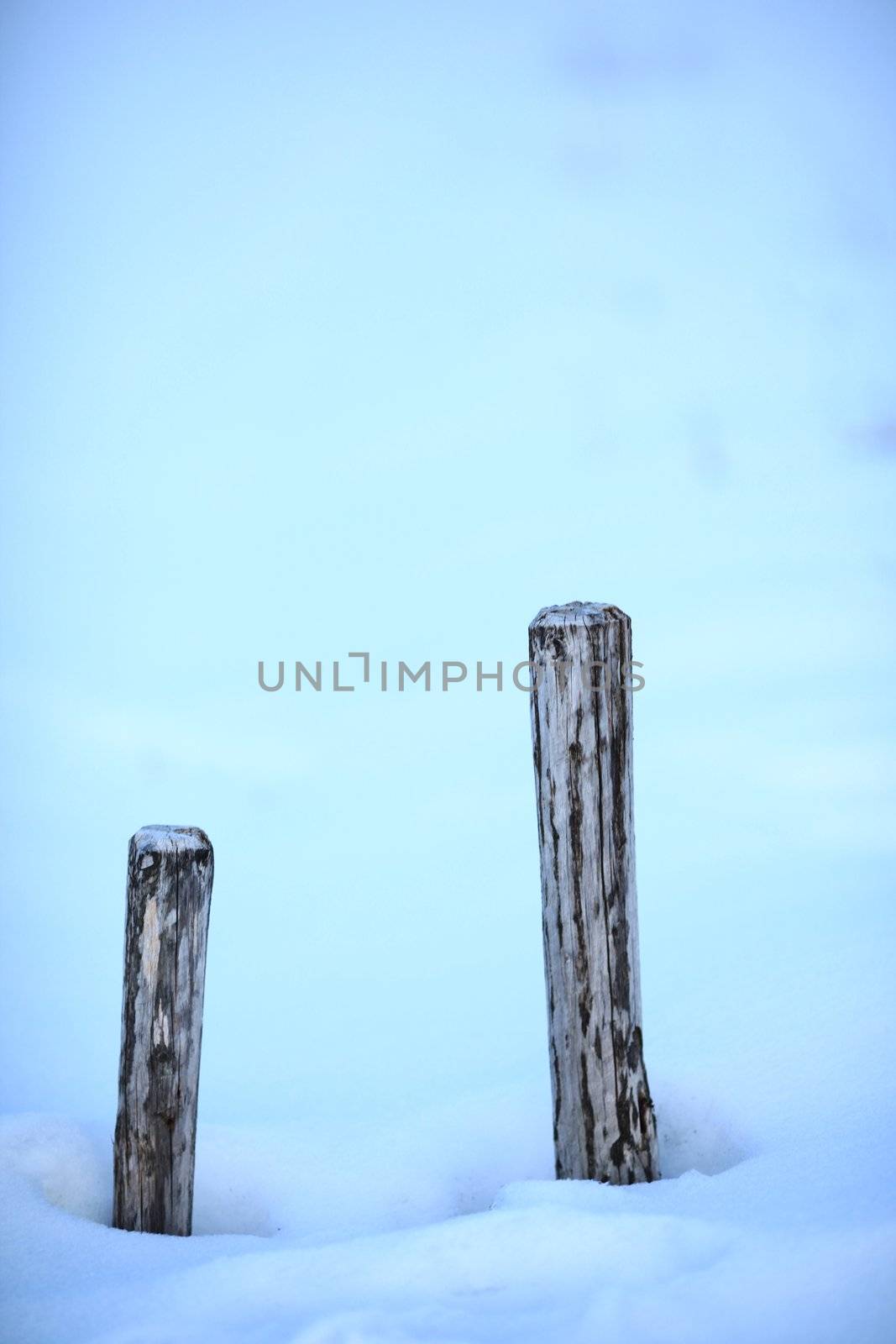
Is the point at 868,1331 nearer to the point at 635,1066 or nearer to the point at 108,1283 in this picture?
the point at 635,1066

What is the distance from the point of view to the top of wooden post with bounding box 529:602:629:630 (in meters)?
3.44

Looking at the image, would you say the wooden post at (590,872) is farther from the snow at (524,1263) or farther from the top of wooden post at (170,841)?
the top of wooden post at (170,841)

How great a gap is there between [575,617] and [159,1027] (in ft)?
5.76

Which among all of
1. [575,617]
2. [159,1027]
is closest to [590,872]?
[575,617]

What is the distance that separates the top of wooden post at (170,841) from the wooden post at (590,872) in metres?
1.05

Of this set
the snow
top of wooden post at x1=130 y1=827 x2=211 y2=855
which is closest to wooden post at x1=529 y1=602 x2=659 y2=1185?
the snow

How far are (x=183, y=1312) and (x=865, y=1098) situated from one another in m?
2.35

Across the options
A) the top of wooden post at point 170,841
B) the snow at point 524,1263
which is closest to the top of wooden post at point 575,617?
the top of wooden post at point 170,841

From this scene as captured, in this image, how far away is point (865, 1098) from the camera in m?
3.93

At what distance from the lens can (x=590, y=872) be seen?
346 centimetres

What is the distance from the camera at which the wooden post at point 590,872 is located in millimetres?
3436

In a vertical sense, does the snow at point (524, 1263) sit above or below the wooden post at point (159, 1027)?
below

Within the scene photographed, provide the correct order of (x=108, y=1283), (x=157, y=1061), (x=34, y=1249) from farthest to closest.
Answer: (x=157, y=1061)
(x=34, y=1249)
(x=108, y=1283)

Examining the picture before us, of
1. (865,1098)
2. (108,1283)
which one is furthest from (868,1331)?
(108,1283)
